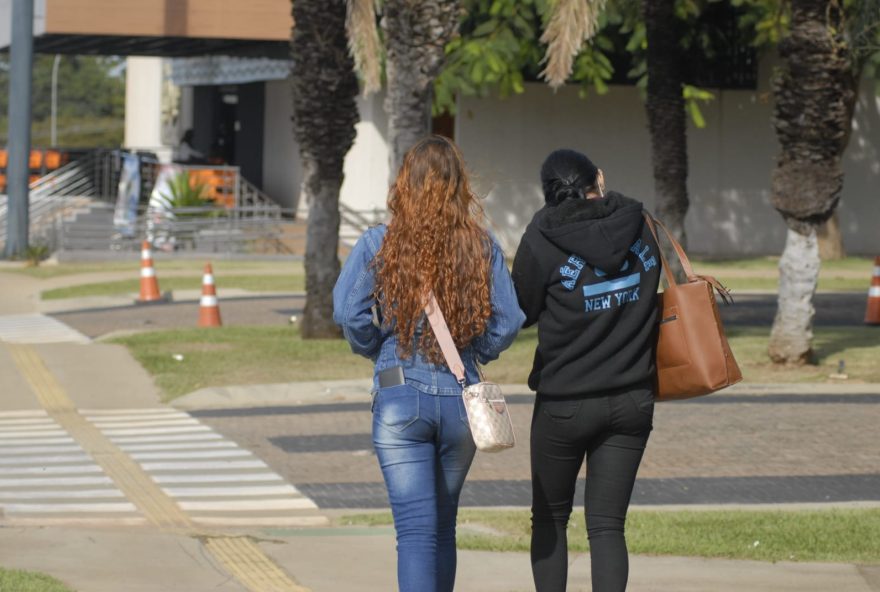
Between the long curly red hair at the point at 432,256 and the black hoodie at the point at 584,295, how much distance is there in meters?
0.30

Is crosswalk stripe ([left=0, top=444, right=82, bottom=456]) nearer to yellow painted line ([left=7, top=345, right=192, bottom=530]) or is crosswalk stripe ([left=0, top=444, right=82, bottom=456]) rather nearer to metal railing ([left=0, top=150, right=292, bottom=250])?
yellow painted line ([left=7, top=345, right=192, bottom=530])

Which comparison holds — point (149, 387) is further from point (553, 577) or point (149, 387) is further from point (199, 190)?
point (199, 190)

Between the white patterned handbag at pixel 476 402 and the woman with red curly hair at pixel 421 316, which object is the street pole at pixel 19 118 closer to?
the woman with red curly hair at pixel 421 316

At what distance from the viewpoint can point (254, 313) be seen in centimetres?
2089

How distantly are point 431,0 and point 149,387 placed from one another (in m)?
4.84

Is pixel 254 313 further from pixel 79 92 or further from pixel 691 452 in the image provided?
pixel 79 92

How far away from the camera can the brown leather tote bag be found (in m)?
5.26

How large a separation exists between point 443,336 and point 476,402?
0.24 m

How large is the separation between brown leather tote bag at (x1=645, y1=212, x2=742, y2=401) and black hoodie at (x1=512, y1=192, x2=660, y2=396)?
16cm

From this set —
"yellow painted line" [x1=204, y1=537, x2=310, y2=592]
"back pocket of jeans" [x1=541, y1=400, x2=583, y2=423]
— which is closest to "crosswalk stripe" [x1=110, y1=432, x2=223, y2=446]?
"yellow painted line" [x1=204, y1=537, x2=310, y2=592]

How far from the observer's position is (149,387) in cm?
1417

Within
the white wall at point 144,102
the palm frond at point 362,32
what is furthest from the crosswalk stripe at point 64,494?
the white wall at point 144,102

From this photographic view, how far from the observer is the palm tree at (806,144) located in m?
14.0

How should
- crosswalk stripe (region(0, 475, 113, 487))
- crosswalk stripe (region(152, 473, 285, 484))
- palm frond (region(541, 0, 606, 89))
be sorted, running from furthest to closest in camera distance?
palm frond (region(541, 0, 606, 89))
crosswalk stripe (region(152, 473, 285, 484))
crosswalk stripe (region(0, 475, 113, 487))
